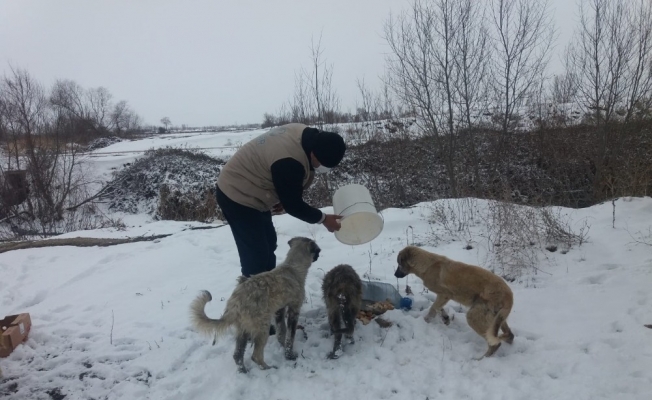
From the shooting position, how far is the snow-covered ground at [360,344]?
10.6 ft

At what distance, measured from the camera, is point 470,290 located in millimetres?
3803

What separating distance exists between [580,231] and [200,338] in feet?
18.9

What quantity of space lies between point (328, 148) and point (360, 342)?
2.01m

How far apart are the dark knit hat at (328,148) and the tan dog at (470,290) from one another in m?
1.53

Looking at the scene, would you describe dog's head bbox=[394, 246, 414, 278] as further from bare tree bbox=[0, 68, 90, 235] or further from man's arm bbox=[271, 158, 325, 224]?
bare tree bbox=[0, 68, 90, 235]

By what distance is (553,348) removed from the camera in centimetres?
353

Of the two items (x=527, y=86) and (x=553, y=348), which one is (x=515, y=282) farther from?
(x=527, y=86)

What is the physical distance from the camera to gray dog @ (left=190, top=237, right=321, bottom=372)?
3.36 meters

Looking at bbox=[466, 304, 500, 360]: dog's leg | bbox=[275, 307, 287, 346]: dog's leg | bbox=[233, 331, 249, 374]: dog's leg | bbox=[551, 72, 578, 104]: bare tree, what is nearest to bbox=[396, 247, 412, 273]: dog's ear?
bbox=[466, 304, 500, 360]: dog's leg

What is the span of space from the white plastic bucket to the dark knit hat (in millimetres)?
769

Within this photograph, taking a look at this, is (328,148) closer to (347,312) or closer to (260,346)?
(347,312)

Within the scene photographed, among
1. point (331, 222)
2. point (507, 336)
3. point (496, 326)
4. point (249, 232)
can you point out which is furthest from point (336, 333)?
point (507, 336)

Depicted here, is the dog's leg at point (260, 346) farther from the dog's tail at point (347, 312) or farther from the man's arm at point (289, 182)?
the man's arm at point (289, 182)

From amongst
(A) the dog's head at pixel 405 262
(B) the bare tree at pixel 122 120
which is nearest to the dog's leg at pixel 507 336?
(A) the dog's head at pixel 405 262
